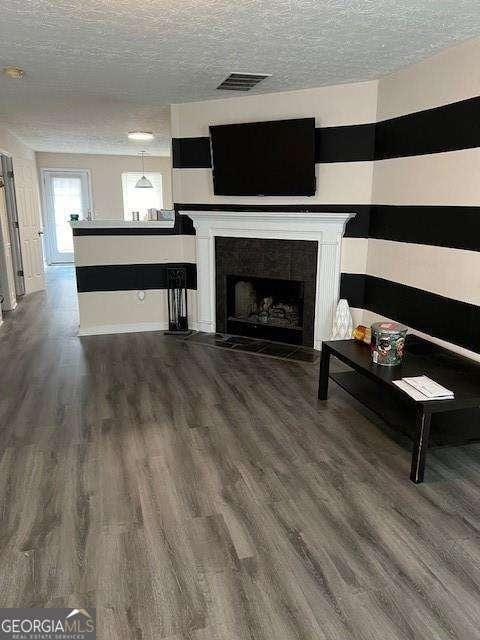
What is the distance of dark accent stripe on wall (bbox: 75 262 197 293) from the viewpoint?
520 centimetres

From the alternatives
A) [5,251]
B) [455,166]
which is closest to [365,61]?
[455,166]

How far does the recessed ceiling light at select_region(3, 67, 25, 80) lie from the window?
615 cm

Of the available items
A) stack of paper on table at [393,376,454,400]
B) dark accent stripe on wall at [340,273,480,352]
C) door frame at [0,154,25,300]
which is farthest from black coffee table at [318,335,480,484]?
door frame at [0,154,25,300]

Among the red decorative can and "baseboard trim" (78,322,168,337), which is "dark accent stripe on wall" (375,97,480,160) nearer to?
the red decorative can

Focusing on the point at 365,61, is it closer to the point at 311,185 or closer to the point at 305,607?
the point at 311,185

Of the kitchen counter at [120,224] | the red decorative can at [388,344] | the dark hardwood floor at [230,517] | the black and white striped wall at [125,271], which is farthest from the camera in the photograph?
the black and white striped wall at [125,271]

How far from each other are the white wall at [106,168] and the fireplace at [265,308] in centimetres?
564

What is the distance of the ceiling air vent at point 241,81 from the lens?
151 inches

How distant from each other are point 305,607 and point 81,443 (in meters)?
1.73

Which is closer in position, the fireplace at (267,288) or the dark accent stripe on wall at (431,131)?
→ the dark accent stripe on wall at (431,131)

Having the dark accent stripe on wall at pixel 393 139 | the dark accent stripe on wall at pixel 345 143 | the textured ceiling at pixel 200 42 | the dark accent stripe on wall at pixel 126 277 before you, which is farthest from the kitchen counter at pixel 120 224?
the dark accent stripe on wall at pixel 345 143

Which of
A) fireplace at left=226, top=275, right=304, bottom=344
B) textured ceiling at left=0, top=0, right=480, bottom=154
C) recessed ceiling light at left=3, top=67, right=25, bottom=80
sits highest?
textured ceiling at left=0, top=0, right=480, bottom=154

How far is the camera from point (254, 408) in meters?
3.38

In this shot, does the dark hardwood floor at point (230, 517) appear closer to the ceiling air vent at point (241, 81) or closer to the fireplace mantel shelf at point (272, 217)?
the fireplace mantel shelf at point (272, 217)
